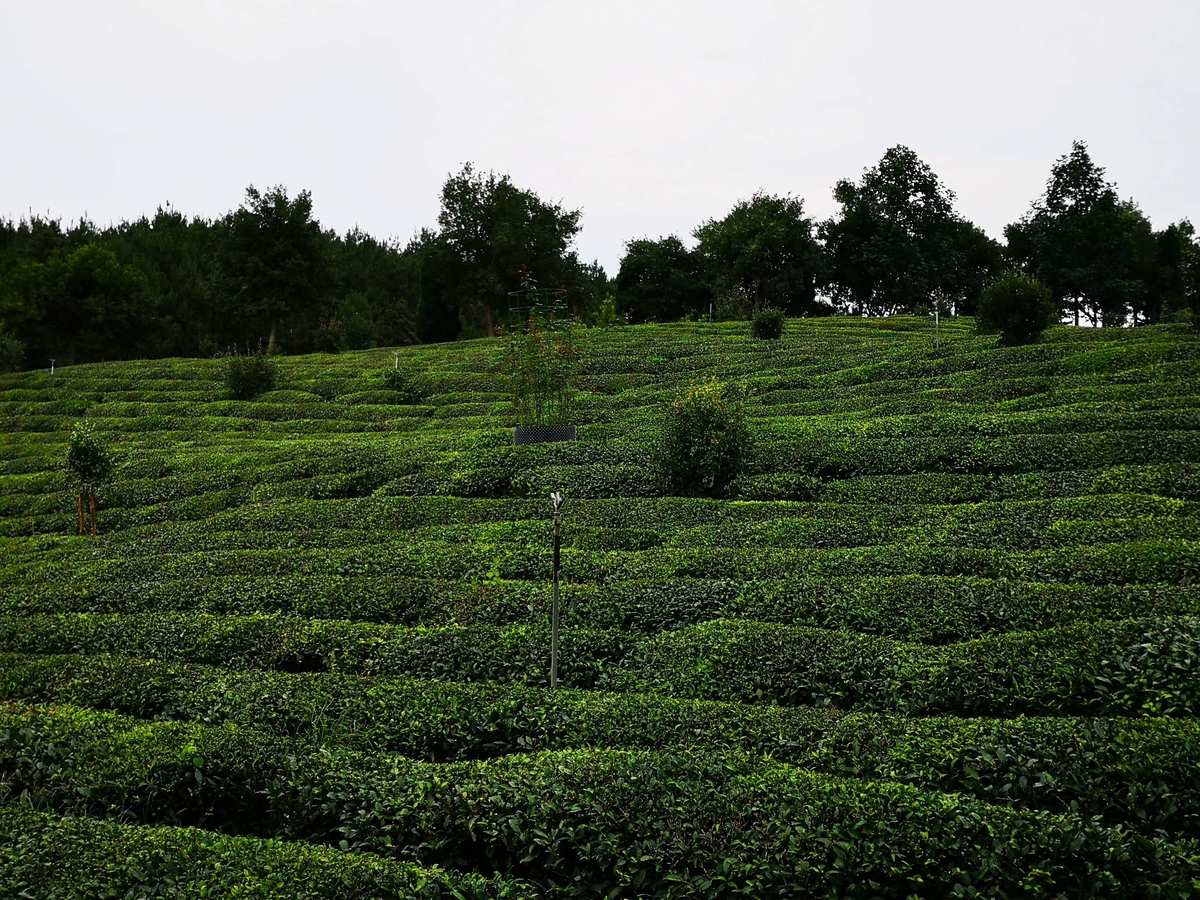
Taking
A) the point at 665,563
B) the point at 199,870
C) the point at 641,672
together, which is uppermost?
the point at 665,563

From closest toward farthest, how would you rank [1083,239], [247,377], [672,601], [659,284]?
[672,601] → [247,377] → [1083,239] → [659,284]

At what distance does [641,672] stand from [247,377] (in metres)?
38.6

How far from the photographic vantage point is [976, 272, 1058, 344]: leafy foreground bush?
37.0 metres

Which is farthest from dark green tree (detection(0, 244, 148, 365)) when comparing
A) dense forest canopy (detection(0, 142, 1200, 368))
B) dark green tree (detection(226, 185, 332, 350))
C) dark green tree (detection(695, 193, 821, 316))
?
dark green tree (detection(695, 193, 821, 316))

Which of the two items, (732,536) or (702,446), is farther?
(702,446)

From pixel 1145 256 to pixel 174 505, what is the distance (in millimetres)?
80460

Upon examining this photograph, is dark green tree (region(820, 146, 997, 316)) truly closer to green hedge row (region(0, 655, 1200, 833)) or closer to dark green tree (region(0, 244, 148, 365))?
dark green tree (region(0, 244, 148, 365))

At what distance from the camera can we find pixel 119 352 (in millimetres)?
76500

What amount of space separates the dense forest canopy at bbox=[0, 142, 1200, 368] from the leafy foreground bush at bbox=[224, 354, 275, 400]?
25801mm

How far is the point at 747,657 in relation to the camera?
1170 centimetres

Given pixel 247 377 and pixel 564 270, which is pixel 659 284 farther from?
pixel 247 377

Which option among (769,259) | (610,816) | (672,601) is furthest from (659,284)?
(610,816)

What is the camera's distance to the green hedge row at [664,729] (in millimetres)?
7852

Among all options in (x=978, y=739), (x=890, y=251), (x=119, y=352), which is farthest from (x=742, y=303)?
(x=978, y=739)
